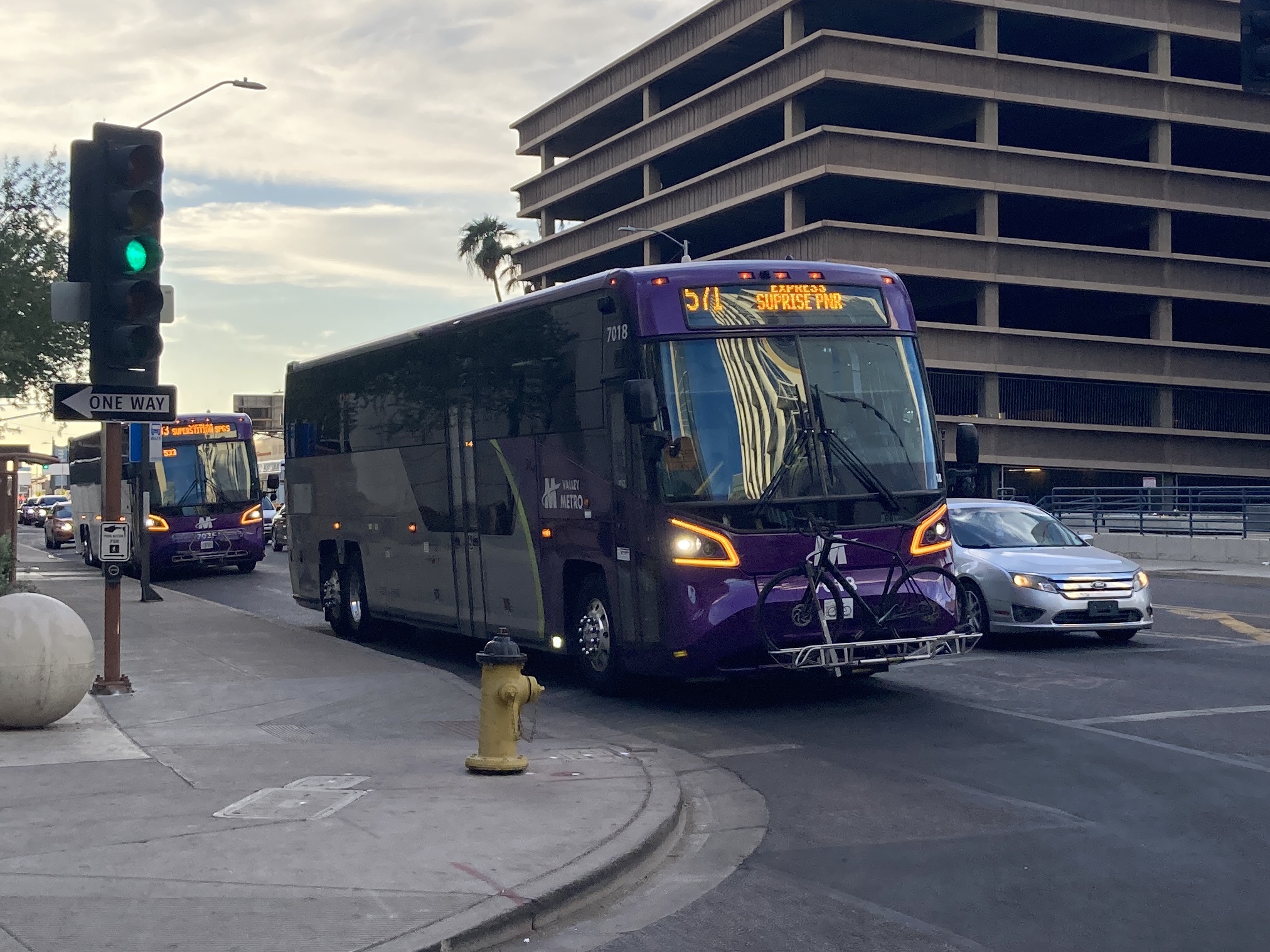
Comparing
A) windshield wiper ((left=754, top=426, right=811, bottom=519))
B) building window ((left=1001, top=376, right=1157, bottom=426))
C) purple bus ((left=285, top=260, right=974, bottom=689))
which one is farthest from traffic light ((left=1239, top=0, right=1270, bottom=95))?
building window ((left=1001, top=376, right=1157, bottom=426))

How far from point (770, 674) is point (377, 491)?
18.3 feet

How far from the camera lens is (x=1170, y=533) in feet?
118

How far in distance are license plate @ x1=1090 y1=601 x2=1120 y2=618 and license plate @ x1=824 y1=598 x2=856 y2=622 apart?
4.89 meters

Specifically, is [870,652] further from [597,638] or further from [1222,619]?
[1222,619]

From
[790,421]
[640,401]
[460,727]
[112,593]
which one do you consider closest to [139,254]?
[112,593]

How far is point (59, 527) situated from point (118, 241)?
1831 inches

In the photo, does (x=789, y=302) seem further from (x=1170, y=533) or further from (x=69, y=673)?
(x=1170, y=533)

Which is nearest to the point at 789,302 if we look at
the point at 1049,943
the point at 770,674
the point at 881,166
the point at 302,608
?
the point at 770,674

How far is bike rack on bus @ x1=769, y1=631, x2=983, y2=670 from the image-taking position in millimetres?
11109

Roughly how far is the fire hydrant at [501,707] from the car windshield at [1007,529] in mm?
8748

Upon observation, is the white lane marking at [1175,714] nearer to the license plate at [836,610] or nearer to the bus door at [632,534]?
the license plate at [836,610]

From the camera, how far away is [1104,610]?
1534cm

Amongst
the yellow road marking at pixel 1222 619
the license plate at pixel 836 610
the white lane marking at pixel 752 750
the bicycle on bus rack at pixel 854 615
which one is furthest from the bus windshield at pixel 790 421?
the yellow road marking at pixel 1222 619

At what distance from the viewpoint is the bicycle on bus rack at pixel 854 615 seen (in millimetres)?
11180
